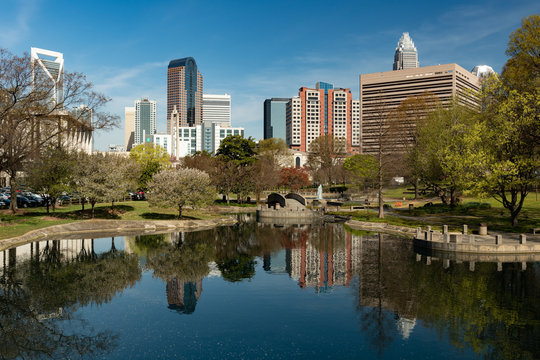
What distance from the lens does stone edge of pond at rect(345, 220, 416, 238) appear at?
42066mm

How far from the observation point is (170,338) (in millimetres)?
15148

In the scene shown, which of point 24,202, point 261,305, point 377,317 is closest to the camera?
point 377,317

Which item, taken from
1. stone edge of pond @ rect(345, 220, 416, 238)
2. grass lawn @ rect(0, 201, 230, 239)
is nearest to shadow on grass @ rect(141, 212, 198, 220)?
grass lawn @ rect(0, 201, 230, 239)

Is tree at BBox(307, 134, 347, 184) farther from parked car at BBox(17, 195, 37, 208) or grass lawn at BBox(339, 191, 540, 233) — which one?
parked car at BBox(17, 195, 37, 208)

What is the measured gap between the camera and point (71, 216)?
4731 centimetres

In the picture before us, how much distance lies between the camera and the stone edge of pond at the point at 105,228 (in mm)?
36750

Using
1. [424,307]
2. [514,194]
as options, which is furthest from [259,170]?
[424,307]

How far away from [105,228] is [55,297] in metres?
25.3

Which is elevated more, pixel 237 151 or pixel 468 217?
pixel 237 151

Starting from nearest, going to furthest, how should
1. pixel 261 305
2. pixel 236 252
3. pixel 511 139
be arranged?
pixel 261 305
pixel 236 252
pixel 511 139

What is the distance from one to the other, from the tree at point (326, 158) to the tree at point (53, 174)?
3207 inches

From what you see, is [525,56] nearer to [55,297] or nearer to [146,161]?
[55,297]

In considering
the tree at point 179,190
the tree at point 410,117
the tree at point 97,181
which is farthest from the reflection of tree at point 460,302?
the tree at point 410,117

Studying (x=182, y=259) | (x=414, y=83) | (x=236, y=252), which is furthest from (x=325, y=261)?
(x=414, y=83)
